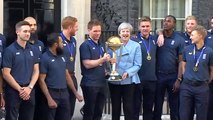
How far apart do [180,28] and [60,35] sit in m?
5.38

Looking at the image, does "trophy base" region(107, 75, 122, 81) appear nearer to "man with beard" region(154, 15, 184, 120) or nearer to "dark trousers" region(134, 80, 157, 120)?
"dark trousers" region(134, 80, 157, 120)

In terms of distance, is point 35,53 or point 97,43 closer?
point 35,53

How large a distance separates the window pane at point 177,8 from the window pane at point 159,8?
148mm

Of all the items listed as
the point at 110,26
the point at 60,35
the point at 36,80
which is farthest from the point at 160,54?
the point at 110,26

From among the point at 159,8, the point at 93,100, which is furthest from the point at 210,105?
the point at 159,8

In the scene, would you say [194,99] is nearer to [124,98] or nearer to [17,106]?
[124,98]

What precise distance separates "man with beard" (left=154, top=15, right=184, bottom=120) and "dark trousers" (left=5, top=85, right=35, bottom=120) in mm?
2562

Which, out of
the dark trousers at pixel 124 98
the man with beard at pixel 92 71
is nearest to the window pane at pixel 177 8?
the dark trousers at pixel 124 98

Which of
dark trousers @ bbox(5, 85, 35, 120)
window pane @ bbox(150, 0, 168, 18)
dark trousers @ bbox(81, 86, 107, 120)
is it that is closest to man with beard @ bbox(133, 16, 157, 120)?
dark trousers @ bbox(81, 86, 107, 120)

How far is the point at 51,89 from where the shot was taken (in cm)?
861

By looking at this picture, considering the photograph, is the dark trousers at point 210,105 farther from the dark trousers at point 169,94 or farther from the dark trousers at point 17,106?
the dark trousers at point 17,106

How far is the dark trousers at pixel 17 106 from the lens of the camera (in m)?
8.27

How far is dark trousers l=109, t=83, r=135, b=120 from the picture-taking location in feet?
31.0

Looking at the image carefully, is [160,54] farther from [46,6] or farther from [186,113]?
[46,6]
